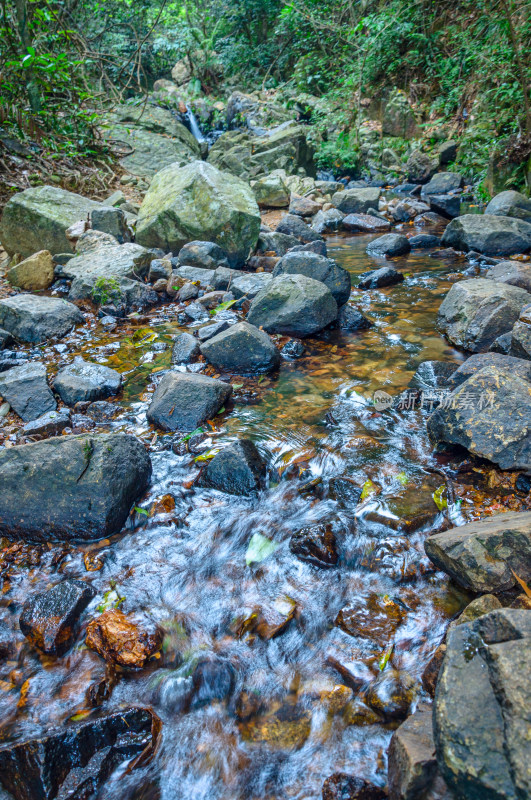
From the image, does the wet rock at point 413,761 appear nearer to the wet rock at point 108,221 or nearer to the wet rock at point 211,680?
the wet rock at point 211,680

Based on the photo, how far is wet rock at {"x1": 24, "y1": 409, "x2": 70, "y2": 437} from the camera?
342cm

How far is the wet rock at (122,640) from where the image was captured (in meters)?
2.06

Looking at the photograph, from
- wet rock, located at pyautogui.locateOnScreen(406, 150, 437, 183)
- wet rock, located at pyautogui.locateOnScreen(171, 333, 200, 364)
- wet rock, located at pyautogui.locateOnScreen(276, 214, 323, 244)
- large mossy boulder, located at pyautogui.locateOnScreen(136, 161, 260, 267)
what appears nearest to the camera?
wet rock, located at pyautogui.locateOnScreen(171, 333, 200, 364)

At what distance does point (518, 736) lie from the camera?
43.0 inches

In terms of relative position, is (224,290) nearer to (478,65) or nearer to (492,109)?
(492,109)

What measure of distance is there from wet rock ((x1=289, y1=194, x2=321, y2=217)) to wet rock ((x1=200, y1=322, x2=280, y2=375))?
A: 7.69m

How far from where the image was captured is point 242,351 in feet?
13.9

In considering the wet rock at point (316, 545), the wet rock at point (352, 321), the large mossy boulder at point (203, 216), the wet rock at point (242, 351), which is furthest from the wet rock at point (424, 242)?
the wet rock at point (316, 545)

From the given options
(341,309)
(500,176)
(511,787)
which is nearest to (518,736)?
(511,787)

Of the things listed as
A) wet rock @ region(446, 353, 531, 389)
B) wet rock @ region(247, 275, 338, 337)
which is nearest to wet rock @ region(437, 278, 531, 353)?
wet rock @ region(446, 353, 531, 389)

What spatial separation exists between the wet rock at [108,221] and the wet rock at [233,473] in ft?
18.2

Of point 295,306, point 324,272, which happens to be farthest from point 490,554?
point 324,272

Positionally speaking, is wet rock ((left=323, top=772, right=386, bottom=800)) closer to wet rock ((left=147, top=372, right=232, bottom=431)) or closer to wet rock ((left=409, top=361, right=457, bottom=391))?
wet rock ((left=147, top=372, right=232, bottom=431))

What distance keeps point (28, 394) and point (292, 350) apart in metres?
2.40
